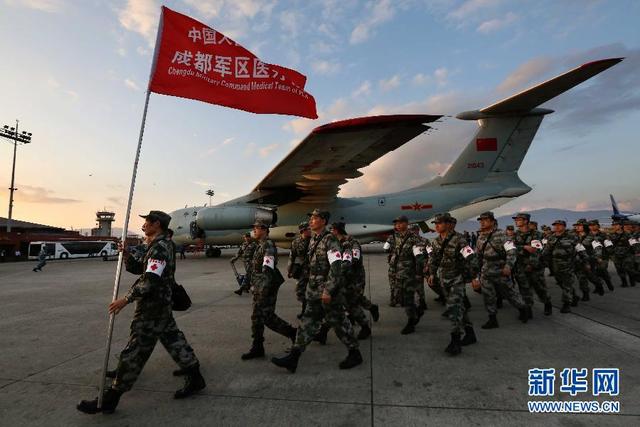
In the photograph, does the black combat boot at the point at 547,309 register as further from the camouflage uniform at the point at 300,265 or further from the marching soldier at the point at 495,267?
the camouflage uniform at the point at 300,265

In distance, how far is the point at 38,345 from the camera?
4.59 m

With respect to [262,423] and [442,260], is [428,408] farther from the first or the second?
[442,260]

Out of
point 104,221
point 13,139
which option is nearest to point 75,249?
point 13,139

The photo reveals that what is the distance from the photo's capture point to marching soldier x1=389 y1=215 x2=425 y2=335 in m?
5.18

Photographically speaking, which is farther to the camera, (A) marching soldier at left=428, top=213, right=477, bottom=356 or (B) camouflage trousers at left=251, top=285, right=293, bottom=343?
(A) marching soldier at left=428, top=213, right=477, bottom=356

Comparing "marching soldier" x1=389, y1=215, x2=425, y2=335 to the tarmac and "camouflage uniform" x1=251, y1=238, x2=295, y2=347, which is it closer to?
the tarmac

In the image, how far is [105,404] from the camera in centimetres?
281

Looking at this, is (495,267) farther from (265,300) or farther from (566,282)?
(265,300)

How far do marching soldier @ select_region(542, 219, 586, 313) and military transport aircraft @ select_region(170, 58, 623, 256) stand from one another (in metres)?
4.89

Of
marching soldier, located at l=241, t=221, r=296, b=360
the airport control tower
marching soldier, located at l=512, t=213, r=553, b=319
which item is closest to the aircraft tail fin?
marching soldier, located at l=512, t=213, r=553, b=319

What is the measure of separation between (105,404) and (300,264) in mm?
3433

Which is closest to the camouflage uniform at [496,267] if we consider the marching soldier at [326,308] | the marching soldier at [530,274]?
the marching soldier at [530,274]

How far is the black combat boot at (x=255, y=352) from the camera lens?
4039 millimetres

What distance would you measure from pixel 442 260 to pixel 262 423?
327 cm
